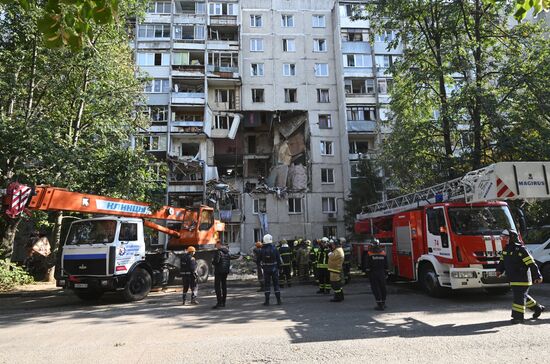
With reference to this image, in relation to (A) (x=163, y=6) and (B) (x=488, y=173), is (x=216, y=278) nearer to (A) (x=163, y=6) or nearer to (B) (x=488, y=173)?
(B) (x=488, y=173)

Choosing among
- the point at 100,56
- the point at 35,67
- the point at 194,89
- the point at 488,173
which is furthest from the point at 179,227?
the point at 194,89

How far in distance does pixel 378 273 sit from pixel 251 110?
27779 millimetres

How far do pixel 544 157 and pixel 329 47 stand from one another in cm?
2679

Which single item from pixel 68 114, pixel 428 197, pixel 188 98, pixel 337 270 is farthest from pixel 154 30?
pixel 337 270

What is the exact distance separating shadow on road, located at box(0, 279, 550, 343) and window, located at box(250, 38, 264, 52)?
28.6 meters

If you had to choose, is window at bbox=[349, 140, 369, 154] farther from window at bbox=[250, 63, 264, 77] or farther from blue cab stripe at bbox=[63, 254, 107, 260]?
blue cab stripe at bbox=[63, 254, 107, 260]

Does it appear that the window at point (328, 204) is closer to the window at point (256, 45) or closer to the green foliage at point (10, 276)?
the window at point (256, 45)

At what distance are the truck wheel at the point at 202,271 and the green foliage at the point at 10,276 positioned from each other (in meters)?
6.71

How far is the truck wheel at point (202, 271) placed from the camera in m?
15.3

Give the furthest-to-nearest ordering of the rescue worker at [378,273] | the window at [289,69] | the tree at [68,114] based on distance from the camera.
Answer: the window at [289,69] < the tree at [68,114] < the rescue worker at [378,273]

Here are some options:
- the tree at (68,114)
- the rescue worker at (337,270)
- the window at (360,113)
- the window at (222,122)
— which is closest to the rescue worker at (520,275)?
the rescue worker at (337,270)

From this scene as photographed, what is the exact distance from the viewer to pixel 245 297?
40.8 ft

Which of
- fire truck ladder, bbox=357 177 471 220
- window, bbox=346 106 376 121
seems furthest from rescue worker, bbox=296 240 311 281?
window, bbox=346 106 376 121

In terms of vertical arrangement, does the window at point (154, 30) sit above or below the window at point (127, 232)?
above
